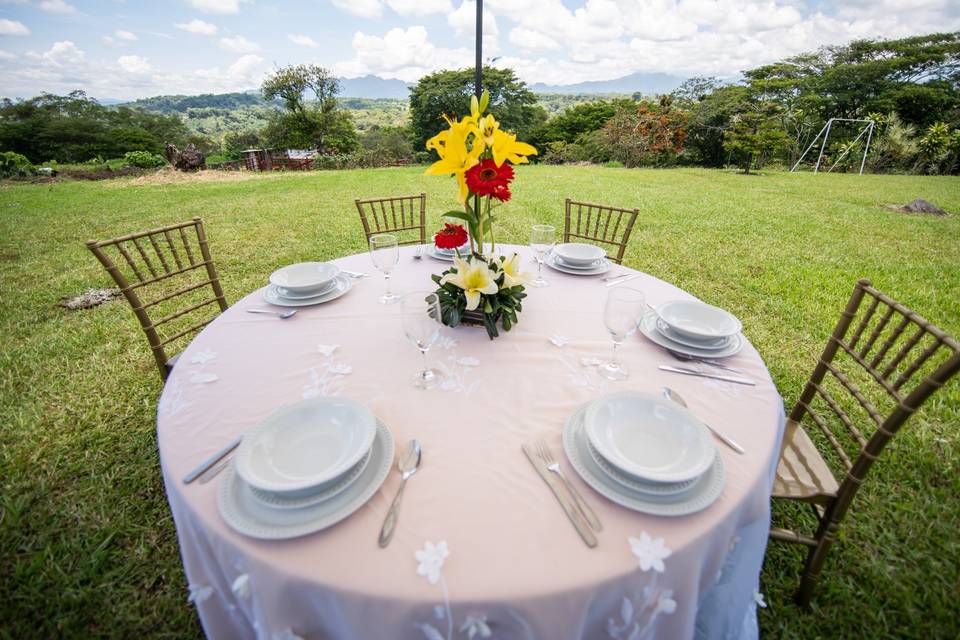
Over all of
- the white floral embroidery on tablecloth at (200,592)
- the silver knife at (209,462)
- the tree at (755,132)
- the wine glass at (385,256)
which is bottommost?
the white floral embroidery on tablecloth at (200,592)

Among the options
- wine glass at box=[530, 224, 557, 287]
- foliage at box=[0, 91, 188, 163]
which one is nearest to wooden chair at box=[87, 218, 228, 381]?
wine glass at box=[530, 224, 557, 287]

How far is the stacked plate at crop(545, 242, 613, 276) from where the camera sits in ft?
5.46

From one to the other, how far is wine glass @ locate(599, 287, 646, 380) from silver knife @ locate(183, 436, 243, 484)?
0.90 m

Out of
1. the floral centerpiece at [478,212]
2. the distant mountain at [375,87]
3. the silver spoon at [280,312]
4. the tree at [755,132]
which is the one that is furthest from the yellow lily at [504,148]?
the distant mountain at [375,87]

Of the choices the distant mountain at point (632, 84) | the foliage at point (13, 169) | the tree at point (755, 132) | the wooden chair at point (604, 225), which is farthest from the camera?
the distant mountain at point (632, 84)

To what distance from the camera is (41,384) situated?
2.30 meters

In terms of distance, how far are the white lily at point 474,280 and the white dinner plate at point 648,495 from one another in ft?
1.56

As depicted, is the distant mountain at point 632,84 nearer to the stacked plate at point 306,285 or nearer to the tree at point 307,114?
the tree at point 307,114

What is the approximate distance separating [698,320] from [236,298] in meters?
3.53

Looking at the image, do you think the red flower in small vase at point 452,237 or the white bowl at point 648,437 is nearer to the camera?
the white bowl at point 648,437

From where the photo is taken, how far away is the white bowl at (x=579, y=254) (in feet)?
5.47

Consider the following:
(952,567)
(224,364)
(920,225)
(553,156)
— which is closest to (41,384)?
(224,364)

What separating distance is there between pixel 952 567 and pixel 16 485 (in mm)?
3781

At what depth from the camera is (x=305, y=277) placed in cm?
154
